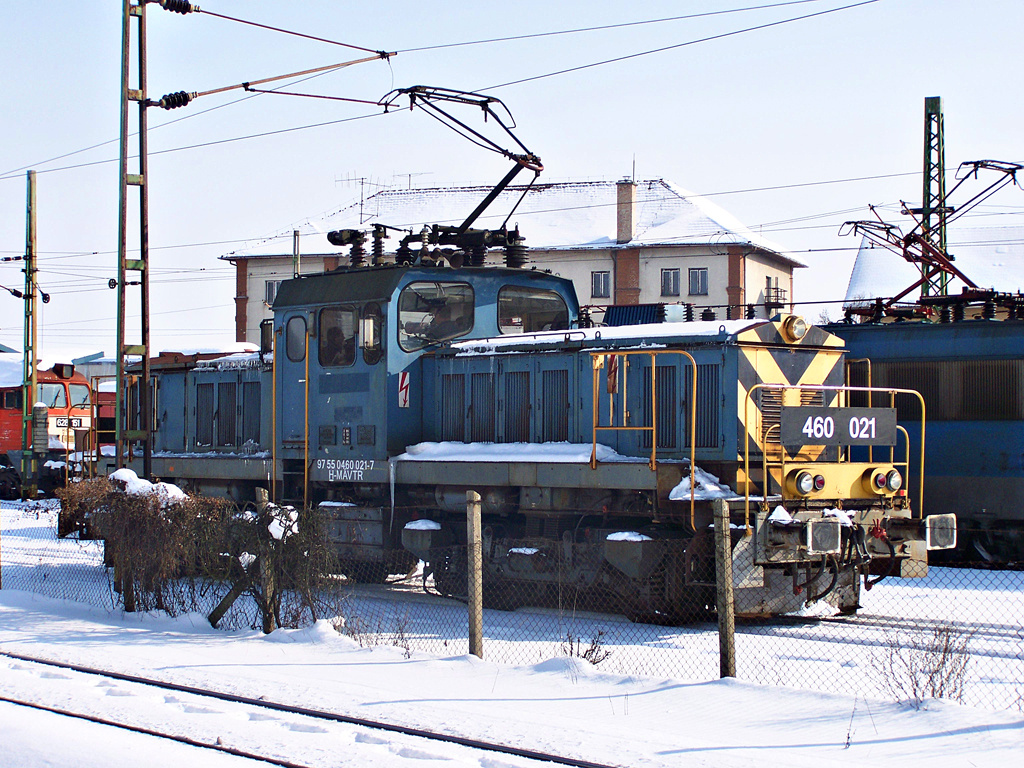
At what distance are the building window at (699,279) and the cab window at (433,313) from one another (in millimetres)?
34460

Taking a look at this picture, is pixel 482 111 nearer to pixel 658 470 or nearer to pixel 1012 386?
pixel 658 470

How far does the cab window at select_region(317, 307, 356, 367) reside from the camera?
12.6m

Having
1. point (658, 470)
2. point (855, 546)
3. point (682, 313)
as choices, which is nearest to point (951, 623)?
point (855, 546)

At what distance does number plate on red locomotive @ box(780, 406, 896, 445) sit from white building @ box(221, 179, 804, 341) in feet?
109

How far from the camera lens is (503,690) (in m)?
7.49

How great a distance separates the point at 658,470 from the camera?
10.0 m

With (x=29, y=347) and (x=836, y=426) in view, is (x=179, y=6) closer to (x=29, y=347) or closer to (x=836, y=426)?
(x=836, y=426)

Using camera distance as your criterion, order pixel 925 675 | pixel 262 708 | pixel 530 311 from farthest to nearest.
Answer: pixel 530 311
pixel 925 675
pixel 262 708

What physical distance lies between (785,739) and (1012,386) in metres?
10.2

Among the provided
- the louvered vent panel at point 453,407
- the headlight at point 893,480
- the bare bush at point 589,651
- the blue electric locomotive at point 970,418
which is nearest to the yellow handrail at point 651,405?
the bare bush at point 589,651

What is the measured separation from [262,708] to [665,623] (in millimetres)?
4687

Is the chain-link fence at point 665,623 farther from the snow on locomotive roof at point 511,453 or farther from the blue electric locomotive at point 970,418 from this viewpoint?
the blue electric locomotive at point 970,418

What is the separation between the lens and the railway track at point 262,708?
5.92 meters

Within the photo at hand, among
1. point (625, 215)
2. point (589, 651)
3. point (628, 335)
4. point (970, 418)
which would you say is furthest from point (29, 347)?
point (625, 215)
